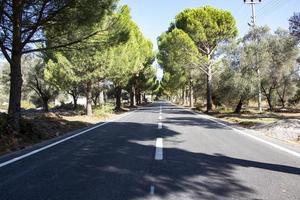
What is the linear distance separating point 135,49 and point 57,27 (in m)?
25.4

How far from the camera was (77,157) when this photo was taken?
29.0ft

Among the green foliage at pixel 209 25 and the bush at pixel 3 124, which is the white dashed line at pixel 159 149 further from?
the green foliage at pixel 209 25

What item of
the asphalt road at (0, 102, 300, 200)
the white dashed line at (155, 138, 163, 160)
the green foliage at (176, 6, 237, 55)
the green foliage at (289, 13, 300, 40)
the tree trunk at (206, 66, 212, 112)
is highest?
the green foliage at (176, 6, 237, 55)

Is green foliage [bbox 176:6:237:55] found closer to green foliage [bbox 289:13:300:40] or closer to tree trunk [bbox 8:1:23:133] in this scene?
green foliage [bbox 289:13:300:40]

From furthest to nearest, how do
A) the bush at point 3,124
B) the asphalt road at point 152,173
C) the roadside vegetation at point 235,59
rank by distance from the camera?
the roadside vegetation at point 235,59 < the bush at point 3,124 < the asphalt road at point 152,173

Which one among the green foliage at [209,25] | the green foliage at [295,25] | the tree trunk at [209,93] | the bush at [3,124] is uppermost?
the green foliage at [209,25]

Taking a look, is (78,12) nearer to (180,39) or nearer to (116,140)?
(116,140)

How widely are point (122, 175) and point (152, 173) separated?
1.84 ft

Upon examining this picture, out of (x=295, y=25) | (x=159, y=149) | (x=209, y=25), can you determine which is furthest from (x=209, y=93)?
(x=159, y=149)

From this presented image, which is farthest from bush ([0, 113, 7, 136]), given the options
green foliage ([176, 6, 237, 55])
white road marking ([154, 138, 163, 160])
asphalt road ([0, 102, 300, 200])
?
green foliage ([176, 6, 237, 55])

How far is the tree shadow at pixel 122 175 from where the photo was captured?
18.3 feet

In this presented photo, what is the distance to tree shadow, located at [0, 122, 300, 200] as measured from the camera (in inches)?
220

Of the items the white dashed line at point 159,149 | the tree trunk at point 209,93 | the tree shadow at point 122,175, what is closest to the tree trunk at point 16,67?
the tree shadow at point 122,175

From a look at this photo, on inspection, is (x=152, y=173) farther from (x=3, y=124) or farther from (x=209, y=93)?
(x=209, y=93)
